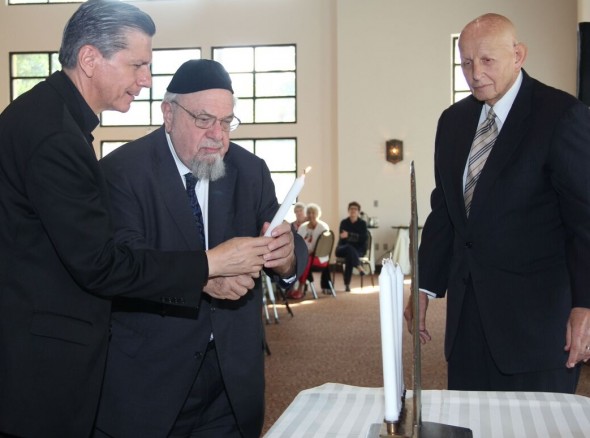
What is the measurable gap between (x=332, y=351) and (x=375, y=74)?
32.1ft

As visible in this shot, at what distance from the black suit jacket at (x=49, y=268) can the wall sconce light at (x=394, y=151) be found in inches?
563

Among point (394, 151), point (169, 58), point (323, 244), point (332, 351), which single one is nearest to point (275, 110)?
point (169, 58)

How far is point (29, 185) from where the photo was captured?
150 centimetres

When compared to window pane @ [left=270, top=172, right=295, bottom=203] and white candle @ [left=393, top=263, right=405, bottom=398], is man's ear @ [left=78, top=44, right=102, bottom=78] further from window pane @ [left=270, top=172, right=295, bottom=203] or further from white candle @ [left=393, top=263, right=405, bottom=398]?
window pane @ [left=270, top=172, right=295, bottom=203]

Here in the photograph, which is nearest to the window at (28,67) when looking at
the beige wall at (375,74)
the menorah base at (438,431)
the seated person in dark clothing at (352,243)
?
the beige wall at (375,74)

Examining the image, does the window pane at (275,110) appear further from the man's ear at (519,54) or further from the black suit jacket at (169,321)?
the black suit jacket at (169,321)

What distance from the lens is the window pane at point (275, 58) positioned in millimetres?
16688

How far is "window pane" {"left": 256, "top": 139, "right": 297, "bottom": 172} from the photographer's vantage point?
652 inches

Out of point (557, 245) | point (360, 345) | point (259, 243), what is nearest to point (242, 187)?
point (259, 243)

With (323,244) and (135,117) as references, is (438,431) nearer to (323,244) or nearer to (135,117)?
(323,244)

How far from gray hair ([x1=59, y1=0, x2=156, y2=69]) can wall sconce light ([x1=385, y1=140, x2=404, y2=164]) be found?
1418 cm

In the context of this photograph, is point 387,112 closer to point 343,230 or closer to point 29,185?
point 343,230

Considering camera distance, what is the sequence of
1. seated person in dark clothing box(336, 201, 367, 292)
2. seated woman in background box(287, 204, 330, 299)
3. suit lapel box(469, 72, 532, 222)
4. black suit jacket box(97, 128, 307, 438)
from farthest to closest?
seated person in dark clothing box(336, 201, 367, 292), seated woman in background box(287, 204, 330, 299), suit lapel box(469, 72, 532, 222), black suit jacket box(97, 128, 307, 438)

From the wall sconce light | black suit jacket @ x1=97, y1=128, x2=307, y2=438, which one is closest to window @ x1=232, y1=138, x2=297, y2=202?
the wall sconce light
